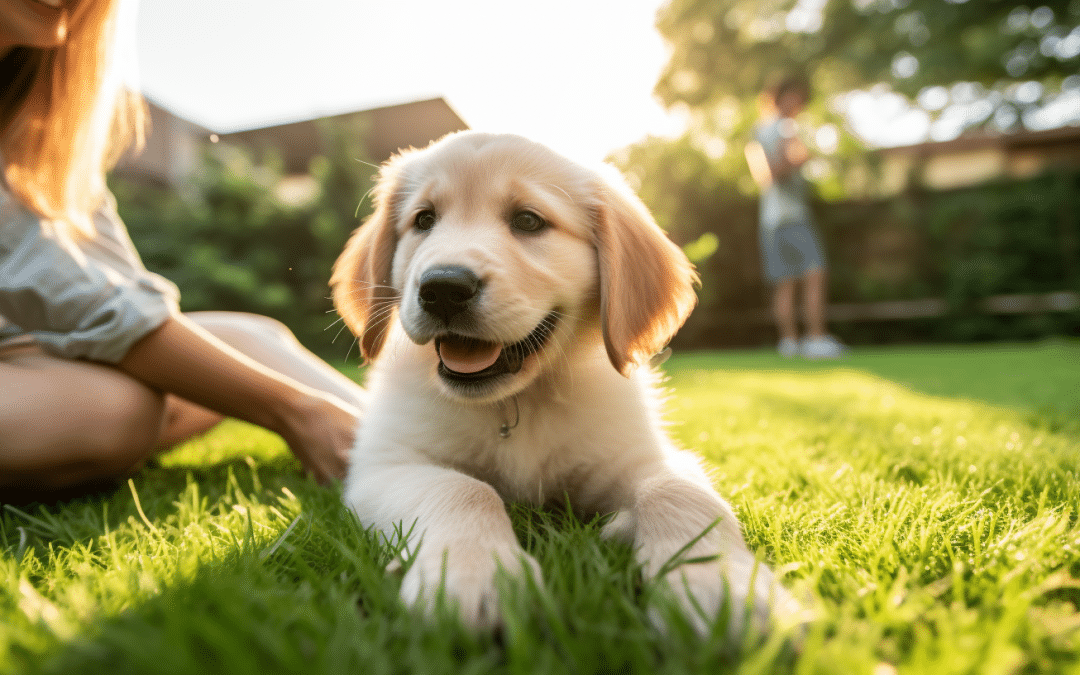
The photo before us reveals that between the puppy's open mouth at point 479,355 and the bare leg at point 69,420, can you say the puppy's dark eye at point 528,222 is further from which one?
the bare leg at point 69,420

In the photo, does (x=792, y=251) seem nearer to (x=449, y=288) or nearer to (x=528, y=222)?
(x=528, y=222)

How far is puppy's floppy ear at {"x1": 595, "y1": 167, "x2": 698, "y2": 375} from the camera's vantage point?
5.19ft

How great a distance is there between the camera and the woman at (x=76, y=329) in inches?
70.9

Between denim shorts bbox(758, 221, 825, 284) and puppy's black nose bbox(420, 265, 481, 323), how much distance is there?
7038mm

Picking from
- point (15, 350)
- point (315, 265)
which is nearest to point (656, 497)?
point (15, 350)

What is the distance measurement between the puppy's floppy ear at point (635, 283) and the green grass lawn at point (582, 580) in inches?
17.4

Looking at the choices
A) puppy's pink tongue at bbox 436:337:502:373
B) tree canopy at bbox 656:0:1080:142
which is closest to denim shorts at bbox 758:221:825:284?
tree canopy at bbox 656:0:1080:142

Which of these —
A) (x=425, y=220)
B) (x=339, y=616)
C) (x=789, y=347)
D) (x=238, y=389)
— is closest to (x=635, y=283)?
(x=425, y=220)

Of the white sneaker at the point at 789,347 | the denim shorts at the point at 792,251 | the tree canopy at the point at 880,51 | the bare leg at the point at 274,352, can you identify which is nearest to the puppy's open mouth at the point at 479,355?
the bare leg at the point at 274,352

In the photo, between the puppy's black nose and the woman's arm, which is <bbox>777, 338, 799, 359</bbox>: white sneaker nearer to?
the woman's arm

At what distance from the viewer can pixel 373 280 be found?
1.86 m

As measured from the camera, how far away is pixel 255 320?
304 centimetres

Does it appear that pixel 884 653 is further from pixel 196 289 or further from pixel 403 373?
pixel 196 289

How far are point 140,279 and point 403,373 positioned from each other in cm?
106
